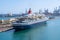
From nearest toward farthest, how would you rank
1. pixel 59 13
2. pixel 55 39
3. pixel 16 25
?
pixel 55 39
pixel 16 25
pixel 59 13

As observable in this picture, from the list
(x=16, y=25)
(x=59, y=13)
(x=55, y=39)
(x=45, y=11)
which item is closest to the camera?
(x=55, y=39)

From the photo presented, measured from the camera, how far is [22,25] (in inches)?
683

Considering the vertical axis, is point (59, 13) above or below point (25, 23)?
below

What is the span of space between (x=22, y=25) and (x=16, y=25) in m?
0.74

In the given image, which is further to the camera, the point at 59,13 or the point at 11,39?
the point at 59,13

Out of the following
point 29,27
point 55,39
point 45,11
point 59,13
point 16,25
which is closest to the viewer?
point 55,39

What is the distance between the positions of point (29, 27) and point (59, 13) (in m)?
68.8

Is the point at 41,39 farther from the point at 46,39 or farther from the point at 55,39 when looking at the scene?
the point at 55,39

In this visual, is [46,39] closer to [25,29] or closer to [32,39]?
[32,39]

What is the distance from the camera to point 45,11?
259 ft

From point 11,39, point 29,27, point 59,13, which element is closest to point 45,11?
point 59,13

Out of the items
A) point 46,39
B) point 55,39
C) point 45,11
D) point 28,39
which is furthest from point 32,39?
point 45,11

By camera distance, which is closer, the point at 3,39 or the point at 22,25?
the point at 3,39

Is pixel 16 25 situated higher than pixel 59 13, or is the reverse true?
pixel 16 25
